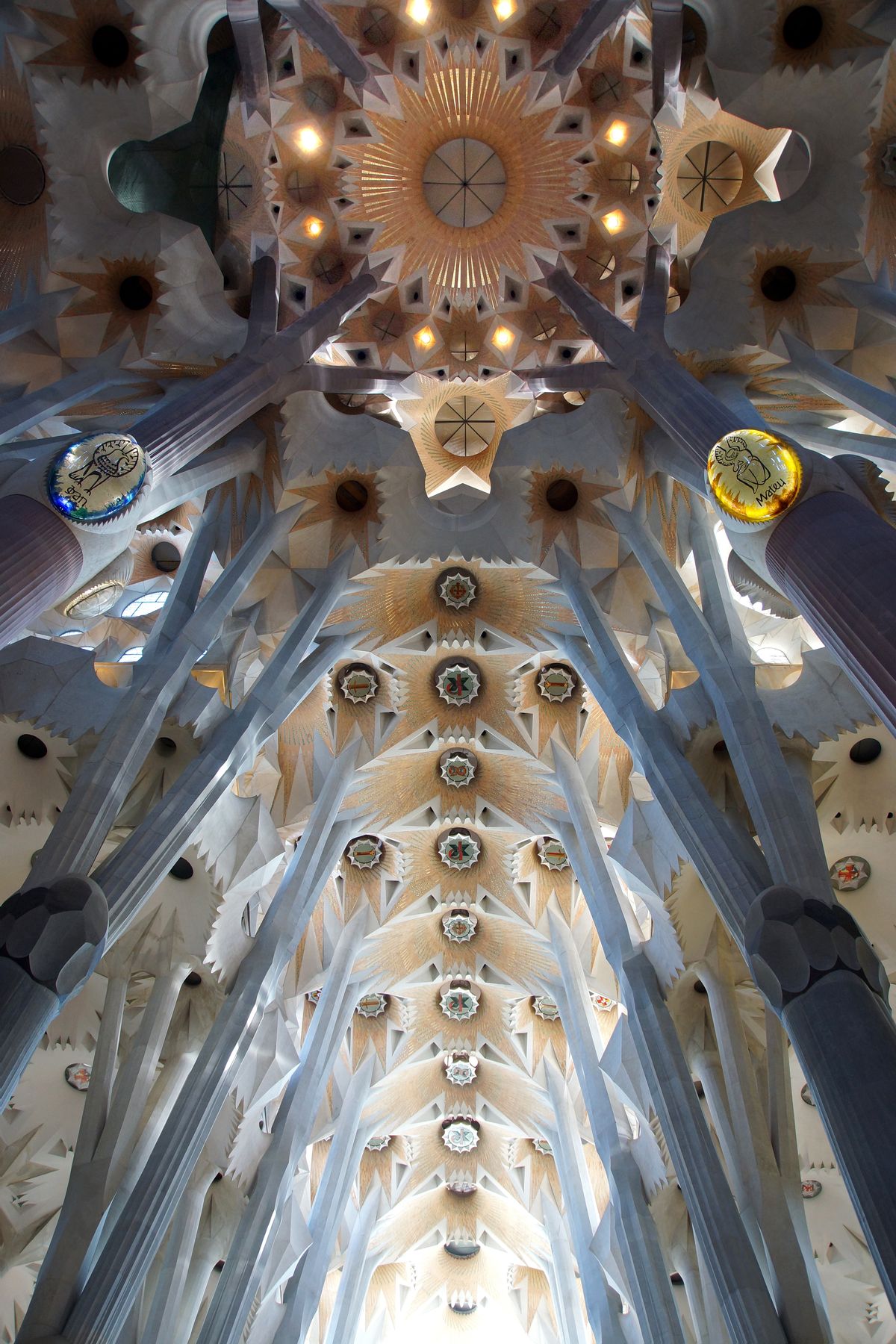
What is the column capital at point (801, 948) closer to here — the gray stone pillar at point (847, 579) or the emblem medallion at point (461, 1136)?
the gray stone pillar at point (847, 579)

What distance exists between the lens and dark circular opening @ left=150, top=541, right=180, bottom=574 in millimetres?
16141

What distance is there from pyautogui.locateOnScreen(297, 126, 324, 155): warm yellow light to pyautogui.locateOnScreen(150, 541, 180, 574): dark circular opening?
645cm

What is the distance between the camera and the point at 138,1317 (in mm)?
10594

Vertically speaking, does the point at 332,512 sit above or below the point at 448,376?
below

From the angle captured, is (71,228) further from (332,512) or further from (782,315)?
(782,315)

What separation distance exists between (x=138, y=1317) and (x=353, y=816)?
7.55 m

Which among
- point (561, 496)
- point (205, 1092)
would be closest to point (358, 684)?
point (561, 496)

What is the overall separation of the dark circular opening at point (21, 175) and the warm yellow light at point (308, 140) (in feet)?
17.0

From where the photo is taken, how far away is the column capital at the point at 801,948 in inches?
274

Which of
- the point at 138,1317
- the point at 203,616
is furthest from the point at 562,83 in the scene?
the point at 138,1317

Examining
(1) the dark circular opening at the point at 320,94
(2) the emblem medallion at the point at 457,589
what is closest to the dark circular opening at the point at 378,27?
(1) the dark circular opening at the point at 320,94

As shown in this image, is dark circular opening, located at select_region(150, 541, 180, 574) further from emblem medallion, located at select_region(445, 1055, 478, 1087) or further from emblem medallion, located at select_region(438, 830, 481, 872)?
emblem medallion, located at select_region(445, 1055, 478, 1087)

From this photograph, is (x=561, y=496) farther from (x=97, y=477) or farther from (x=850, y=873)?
(x=97, y=477)

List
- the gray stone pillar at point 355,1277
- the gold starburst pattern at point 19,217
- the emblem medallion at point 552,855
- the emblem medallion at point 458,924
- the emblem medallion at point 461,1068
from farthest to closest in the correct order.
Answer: the emblem medallion at point 461,1068, the emblem medallion at point 458,924, the gray stone pillar at point 355,1277, the emblem medallion at point 552,855, the gold starburst pattern at point 19,217
